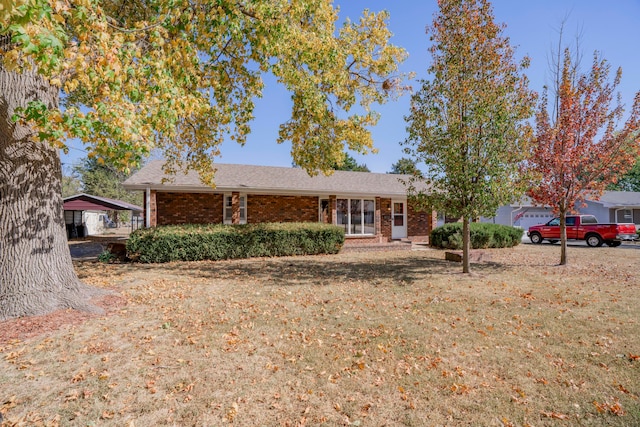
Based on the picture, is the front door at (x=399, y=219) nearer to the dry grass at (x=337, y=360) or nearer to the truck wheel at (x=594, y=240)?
the truck wheel at (x=594, y=240)

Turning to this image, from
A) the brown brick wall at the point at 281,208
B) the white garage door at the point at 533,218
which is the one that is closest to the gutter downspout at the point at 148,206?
the brown brick wall at the point at 281,208

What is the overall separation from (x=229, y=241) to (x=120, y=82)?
901 cm

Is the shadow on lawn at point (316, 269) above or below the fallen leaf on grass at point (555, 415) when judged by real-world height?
above

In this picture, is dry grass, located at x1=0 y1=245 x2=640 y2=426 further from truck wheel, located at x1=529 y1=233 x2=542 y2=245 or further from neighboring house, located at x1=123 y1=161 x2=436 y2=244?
truck wheel, located at x1=529 y1=233 x2=542 y2=245

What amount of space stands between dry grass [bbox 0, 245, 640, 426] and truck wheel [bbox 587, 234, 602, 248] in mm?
14169

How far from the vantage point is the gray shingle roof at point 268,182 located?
15115 mm

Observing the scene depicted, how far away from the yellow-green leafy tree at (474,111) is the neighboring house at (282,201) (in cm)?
553

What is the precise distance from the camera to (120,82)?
15.0ft

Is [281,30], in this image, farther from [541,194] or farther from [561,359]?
[541,194]

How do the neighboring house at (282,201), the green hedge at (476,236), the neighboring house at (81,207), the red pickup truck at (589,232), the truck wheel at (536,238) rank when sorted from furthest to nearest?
1. the neighboring house at (81,207)
2. the truck wheel at (536,238)
3. the red pickup truck at (589,232)
4. the green hedge at (476,236)
5. the neighboring house at (282,201)

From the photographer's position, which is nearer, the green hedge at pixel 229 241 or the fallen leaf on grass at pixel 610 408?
the fallen leaf on grass at pixel 610 408

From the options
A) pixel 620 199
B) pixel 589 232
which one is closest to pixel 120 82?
pixel 589 232

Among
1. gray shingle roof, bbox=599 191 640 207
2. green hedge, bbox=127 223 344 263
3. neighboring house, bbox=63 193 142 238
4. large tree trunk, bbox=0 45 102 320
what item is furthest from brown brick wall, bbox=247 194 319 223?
gray shingle roof, bbox=599 191 640 207

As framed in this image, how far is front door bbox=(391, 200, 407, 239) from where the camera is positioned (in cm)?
1989
